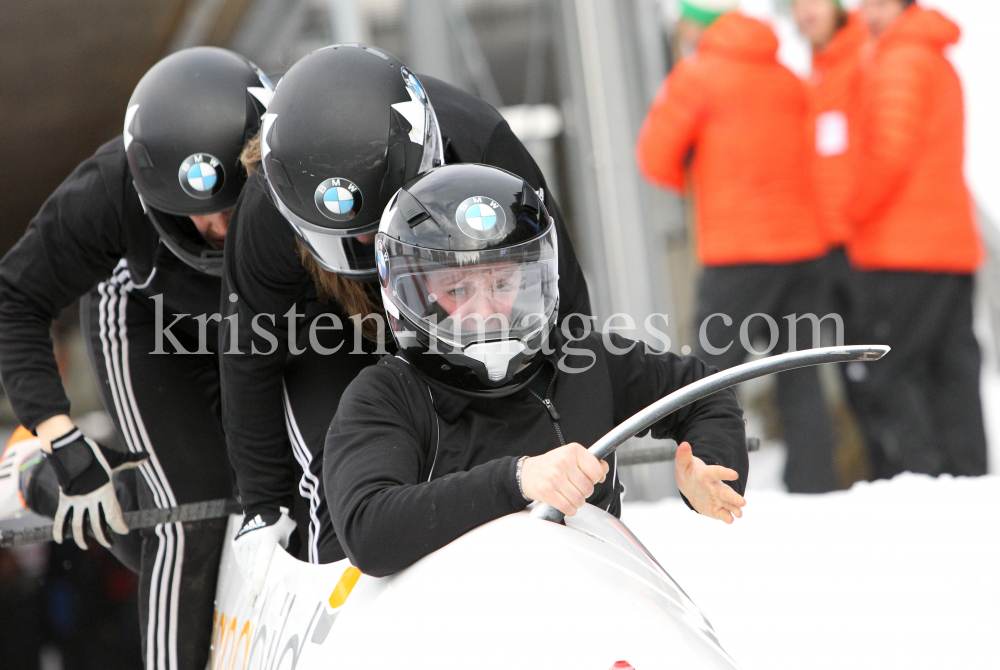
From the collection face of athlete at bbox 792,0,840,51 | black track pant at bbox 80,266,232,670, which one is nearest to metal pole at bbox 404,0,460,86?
face of athlete at bbox 792,0,840,51

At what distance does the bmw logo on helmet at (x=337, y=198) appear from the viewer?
6.04ft

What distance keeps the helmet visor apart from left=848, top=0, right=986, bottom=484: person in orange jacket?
2249 mm

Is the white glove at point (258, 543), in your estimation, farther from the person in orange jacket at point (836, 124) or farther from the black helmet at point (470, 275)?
the person in orange jacket at point (836, 124)

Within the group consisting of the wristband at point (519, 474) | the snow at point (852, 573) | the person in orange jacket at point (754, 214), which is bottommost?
the snow at point (852, 573)

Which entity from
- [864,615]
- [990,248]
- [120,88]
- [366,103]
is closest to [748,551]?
[864,615]

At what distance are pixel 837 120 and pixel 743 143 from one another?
1.13 ft

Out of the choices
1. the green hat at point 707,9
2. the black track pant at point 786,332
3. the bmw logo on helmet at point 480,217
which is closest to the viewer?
the bmw logo on helmet at point 480,217

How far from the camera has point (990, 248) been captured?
5078 millimetres

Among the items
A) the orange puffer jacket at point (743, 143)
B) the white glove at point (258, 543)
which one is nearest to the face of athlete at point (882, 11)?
the orange puffer jacket at point (743, 143)

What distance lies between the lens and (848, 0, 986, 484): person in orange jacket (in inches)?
139

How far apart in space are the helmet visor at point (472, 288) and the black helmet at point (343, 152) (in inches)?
8.0

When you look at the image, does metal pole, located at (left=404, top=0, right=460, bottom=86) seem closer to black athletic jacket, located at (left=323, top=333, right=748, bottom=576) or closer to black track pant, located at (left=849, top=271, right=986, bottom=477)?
black track pant, located at (left=849, top=271, right=986, bottom=477)

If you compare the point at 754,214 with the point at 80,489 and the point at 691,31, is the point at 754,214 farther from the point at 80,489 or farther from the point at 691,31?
the point at 80,489

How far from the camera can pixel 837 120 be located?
373 centimetres
